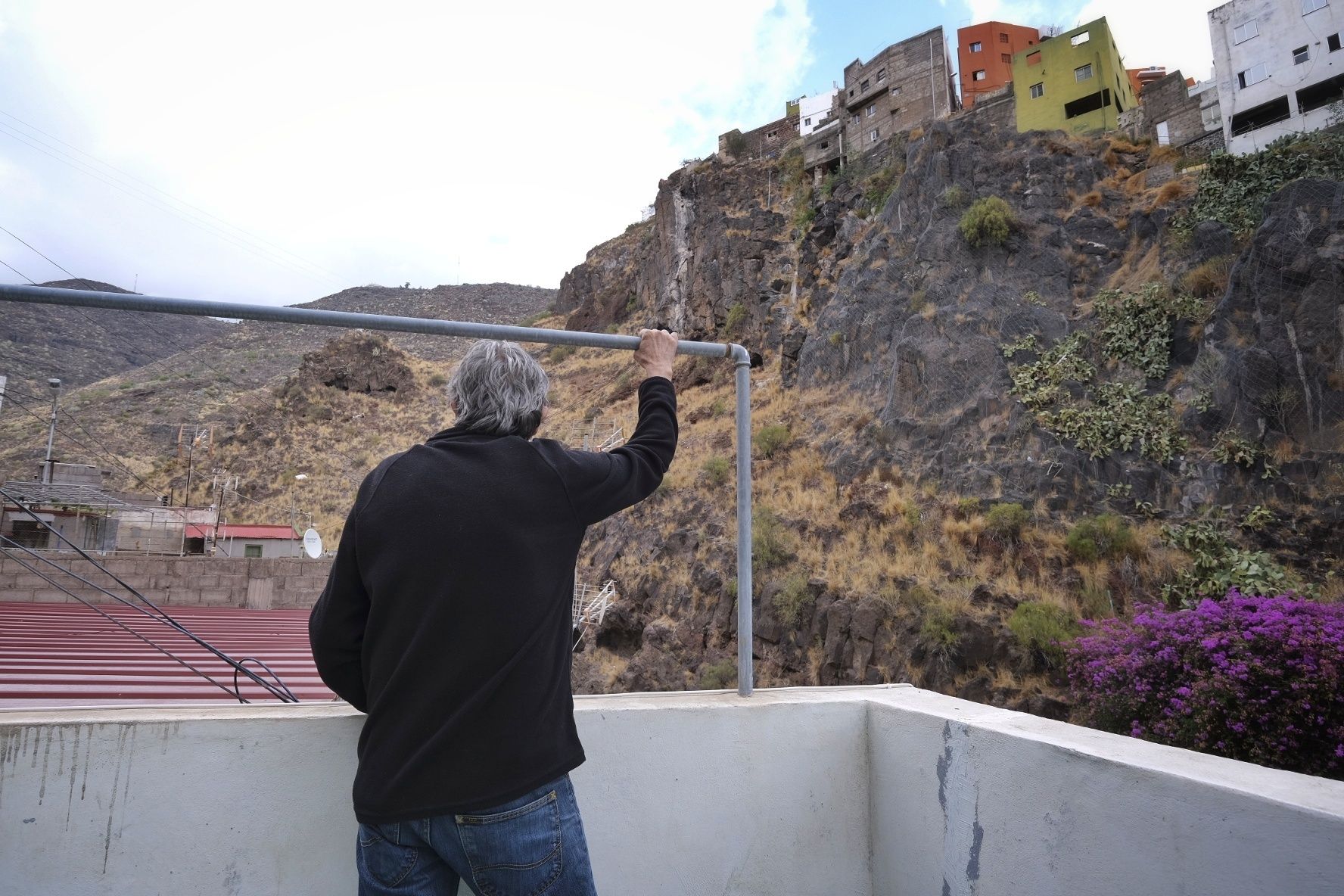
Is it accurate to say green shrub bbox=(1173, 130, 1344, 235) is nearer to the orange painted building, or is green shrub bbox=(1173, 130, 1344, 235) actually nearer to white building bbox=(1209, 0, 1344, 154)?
white building bbox=(1209, 0, 1344, 154)

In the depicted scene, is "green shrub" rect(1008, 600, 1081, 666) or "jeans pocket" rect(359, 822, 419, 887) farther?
"green shrub" rect(1008, 600, 1081, 666)

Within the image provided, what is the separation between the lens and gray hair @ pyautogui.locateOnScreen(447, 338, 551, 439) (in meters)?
1.78

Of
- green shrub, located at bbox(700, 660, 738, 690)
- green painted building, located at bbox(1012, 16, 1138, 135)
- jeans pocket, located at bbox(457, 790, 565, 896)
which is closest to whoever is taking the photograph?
jeans pocket, located at bbox(457, 790, 565, 896)

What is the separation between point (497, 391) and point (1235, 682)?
7.25m

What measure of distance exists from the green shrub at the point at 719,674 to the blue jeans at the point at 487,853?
1231 centimetres

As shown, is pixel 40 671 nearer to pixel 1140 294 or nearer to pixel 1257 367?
pixel 1257 367

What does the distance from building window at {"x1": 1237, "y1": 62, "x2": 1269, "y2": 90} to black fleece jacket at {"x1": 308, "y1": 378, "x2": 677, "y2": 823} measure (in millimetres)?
28698

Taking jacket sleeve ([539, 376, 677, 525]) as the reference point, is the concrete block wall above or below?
below

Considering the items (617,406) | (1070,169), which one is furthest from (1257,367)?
(617,406)

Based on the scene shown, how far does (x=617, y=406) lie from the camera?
32.4 m

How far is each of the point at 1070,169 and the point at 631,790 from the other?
21.4m

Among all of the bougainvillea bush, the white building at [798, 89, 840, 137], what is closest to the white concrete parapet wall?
the bougainvillea bush

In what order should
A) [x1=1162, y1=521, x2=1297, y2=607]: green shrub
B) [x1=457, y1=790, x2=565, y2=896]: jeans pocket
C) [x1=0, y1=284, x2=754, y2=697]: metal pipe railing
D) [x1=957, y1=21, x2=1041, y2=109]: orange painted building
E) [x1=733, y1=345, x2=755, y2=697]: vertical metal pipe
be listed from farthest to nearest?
[x1=957, y1=21, x2=1041, y2=109]: orange painted building
[x1=1162, y1=521, x2=1297, y2=607]: green shrub
[x1=733, y1=345, x2=755, y2=697]: vertical metal pipe
[x1=0, y1=284, x2=754, y2=697]: metal pipe railing
[x1=457, y1=790, x2=565, y2=896]: jeans pocket

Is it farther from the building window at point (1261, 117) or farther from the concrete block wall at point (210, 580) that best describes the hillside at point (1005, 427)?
the concrete block wall at point (210, 580)
